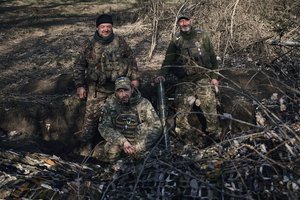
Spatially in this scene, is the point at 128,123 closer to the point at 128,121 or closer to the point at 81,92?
the point at 128,121

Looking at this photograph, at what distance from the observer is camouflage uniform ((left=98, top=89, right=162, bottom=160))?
5.41m

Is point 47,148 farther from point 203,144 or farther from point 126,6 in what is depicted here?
point 126,6

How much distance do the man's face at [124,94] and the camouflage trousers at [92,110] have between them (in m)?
1.00

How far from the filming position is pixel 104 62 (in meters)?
6.17

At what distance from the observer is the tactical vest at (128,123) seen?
5.57 m

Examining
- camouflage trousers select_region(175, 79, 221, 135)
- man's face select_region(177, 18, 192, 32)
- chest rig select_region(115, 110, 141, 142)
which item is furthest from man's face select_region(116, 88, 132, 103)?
man's face select_region(177, 18, 192, 32)

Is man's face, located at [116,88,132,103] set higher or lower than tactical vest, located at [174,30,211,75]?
lower

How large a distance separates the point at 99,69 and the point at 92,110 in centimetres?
65

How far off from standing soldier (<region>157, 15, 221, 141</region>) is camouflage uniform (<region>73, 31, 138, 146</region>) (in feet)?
1.98

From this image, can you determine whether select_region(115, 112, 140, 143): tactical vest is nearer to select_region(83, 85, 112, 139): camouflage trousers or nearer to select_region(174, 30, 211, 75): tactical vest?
select_region(83, 85, 112, 139): camouflage trousers

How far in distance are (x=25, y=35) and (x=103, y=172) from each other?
8190mm

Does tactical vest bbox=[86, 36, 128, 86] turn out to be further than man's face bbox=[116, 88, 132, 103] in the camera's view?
Yes

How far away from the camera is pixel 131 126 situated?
5.58 m

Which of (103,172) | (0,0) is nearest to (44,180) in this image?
(103,172)
